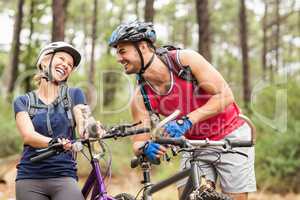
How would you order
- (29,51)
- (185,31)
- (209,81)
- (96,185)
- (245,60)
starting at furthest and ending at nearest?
(185,31)
(245,60)
(29,51)
(209,81)
(96,185)

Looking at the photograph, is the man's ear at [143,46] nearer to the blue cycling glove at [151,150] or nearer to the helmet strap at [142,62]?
the helmet strap at [142,62]

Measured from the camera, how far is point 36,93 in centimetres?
395

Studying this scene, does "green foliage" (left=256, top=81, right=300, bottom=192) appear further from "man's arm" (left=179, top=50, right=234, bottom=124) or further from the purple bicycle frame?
the purple bicycle frame

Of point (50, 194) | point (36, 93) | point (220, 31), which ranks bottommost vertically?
point (50, 194)

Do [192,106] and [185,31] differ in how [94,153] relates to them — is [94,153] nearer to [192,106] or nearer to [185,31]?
[192,106]

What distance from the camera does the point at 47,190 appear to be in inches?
148

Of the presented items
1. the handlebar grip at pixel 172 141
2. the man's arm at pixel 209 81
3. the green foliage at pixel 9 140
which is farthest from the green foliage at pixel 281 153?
the handlebar grip at pixel 172 141

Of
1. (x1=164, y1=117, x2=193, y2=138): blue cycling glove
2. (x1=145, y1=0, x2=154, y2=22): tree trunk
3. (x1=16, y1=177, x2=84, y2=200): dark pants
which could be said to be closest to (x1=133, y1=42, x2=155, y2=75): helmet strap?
(x1=164, y1=117, x2=193, y2=138): blue cycling glove

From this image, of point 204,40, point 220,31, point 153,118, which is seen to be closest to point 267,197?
point 204,40

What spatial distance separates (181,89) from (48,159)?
1.19 m

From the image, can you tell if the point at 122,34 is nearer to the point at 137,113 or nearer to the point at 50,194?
the point at 137,113

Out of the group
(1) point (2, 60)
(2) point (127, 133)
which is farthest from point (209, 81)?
(1) point (2, 60)

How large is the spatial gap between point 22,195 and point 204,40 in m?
9.17

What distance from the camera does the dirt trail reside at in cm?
934
